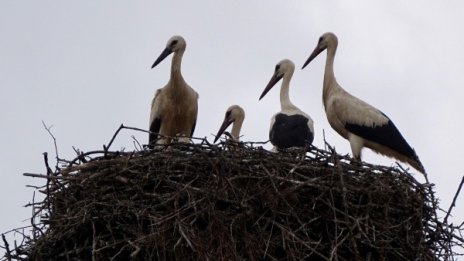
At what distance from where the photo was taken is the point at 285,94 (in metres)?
9.21

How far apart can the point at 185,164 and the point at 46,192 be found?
83cm

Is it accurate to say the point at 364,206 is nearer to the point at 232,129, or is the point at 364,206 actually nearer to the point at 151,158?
the point at 151,158

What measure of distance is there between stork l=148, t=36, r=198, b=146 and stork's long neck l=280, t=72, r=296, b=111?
757mm

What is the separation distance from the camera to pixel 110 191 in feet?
22.5

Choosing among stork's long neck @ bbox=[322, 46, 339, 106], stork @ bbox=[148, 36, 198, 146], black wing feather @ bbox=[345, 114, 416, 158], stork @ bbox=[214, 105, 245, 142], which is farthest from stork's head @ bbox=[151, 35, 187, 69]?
black wing feather @ bbox=[345, 114, 416, 158]

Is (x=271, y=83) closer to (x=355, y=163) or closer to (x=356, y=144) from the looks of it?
(x=356, y=144)

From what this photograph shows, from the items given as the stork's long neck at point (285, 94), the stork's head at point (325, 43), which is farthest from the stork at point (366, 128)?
the stork's head at point (325, 43)

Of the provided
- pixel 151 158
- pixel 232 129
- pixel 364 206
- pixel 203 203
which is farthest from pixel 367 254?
pixel 232 129

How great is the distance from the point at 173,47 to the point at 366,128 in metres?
1.73

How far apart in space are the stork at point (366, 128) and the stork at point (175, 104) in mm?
1116

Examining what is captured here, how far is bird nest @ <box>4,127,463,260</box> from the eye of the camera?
6.46m

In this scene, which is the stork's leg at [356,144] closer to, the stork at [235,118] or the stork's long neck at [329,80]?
the stork's long neck at [329,80]

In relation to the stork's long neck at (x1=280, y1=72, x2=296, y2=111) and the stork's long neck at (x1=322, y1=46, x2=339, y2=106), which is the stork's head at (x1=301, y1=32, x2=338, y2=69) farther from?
the stork's long neck at (x1=280, y1=72, x2=296, y2=111)

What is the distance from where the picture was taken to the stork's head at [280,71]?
9.55m
